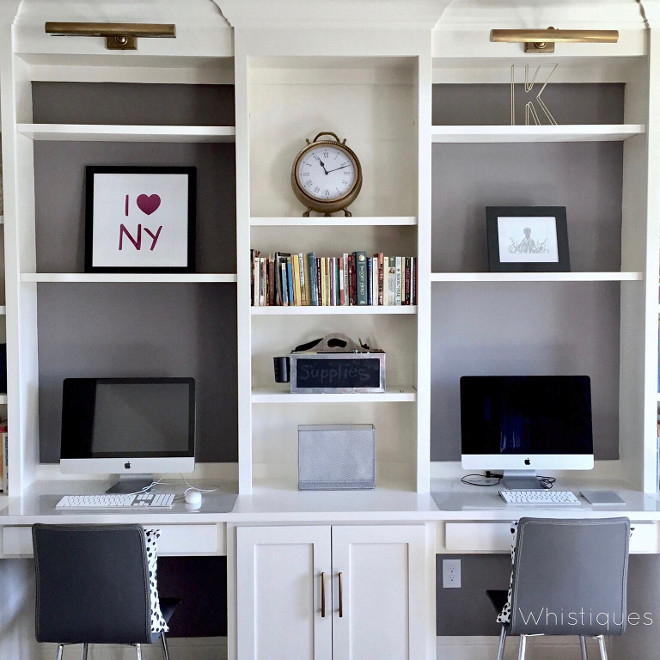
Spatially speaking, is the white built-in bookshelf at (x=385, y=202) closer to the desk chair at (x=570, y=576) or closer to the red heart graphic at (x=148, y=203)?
the red heart graphic at (x=148, y=203)

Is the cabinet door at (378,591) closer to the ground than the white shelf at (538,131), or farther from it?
closer to the ground

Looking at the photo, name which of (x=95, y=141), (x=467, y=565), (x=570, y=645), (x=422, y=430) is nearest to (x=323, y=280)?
(x=422, y=430)

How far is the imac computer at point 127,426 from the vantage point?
2.60 m

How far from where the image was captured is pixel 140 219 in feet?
9.02

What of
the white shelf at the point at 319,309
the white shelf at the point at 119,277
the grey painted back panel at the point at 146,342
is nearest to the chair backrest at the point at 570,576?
the white shelf at the point at 319,309

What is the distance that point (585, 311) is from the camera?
9.37ft

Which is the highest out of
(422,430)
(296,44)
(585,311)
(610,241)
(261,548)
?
(296,44)

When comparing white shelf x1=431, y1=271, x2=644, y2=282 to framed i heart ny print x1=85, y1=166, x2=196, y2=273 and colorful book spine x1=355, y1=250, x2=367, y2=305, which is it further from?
framed i heart ny print x1=85, y1=166, x2=196, y2=273

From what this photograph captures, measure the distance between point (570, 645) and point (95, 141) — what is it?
284 centimetres

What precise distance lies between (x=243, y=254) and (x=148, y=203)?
1.64ft

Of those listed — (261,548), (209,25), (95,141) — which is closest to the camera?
(261,548)

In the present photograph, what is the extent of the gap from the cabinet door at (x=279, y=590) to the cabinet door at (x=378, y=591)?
50 mm

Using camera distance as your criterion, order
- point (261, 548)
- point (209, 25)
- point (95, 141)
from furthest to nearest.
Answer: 1. point (95, 141)
2. point (209, 25)
3. point (261, 548)

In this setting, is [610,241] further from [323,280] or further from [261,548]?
[261,548]
